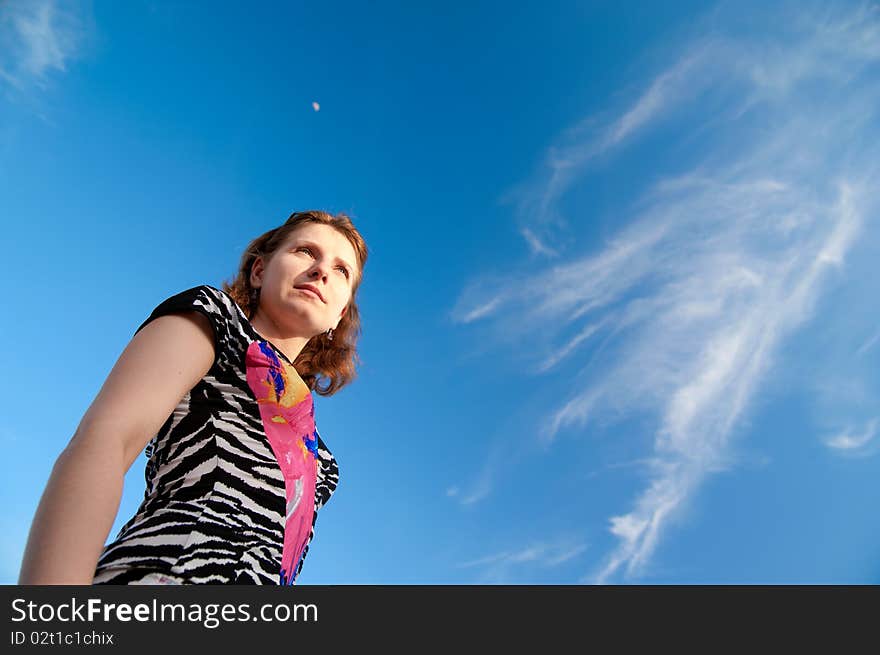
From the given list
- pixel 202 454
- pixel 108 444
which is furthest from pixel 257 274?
pixel 108 444

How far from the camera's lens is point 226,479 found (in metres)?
1.57

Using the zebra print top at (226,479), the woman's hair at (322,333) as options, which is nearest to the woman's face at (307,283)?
the woman's hair at (322,333)

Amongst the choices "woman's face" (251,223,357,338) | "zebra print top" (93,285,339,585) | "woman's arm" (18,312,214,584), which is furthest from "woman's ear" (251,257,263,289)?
"woman's arm" (18,312,214,584)

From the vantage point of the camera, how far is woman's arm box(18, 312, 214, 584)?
1.03 metres

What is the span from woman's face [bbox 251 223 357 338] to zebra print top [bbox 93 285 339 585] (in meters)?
0.30

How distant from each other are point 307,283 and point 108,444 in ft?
3.91
